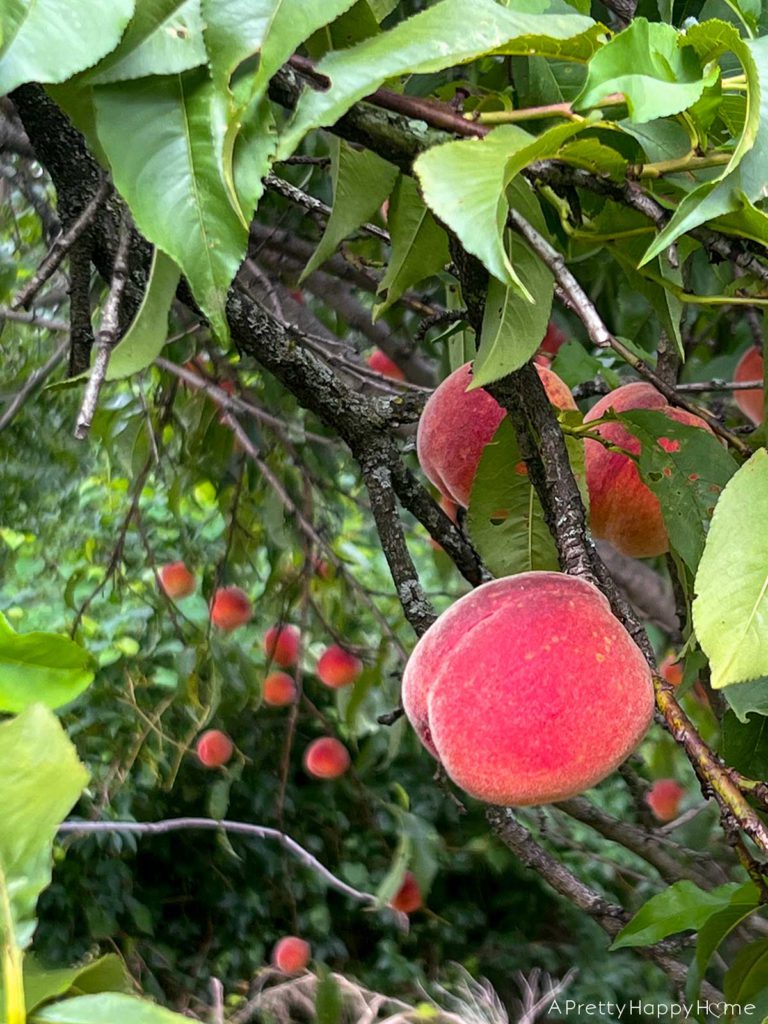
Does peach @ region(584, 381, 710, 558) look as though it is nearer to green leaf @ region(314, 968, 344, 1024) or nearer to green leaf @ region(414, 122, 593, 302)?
green leaf @ region(414, 122, 593, 302)

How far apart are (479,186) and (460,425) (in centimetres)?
42

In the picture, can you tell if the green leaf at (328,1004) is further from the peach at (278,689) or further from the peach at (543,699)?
the peach at (278,689)

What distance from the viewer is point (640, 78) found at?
440 millimetres

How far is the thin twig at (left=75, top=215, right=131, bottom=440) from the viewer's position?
496 mm

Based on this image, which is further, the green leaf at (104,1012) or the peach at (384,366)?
the peach at (384,366)

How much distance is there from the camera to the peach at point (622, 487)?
2.96ft

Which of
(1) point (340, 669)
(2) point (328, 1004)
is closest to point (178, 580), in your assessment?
(1) point (340, 669)

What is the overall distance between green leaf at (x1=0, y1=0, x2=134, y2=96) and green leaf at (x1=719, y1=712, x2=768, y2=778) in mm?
640

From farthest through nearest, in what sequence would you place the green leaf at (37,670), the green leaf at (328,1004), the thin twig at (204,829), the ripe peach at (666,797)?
1. the ripe peach at (666,797)
2. the thin twig at (204,829)
3. the green leaf at (328,1004)
4. the green leaf at (37,670)

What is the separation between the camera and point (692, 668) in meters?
0.76

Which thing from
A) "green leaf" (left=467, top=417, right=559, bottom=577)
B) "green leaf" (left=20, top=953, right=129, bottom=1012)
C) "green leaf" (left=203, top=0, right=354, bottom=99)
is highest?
"green leaf" (left=203, top=0, right=354, bottom=99)

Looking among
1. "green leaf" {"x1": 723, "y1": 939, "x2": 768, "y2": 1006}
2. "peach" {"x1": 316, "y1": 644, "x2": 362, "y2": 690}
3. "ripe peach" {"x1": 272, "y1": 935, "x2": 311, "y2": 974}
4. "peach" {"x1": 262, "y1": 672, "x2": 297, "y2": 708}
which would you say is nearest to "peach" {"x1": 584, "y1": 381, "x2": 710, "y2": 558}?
"green leaf" {"x1": 723, "y1": 939, "x2": 768, "y2": 1006}

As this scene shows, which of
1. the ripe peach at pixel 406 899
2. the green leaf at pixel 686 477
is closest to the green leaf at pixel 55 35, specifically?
the green leaf at pixel 686 477

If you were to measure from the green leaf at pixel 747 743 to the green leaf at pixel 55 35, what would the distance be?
2.10 feet
